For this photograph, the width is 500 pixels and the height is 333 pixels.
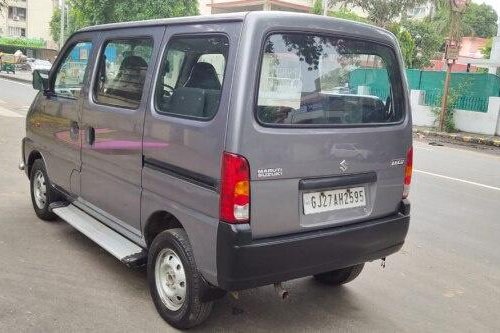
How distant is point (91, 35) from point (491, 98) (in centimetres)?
1473

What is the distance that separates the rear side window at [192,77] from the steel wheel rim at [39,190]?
2.36 meters

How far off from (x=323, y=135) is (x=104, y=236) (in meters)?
1.89

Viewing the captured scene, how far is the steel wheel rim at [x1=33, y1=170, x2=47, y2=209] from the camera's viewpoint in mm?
5176

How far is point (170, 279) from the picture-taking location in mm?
3359

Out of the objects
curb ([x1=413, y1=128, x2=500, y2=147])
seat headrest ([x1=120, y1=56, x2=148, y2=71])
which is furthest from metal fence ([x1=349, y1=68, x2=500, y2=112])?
seat headrest ([x1=120, y1=56, x2=148, y2=71])

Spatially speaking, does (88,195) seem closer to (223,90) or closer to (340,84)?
(223,90)

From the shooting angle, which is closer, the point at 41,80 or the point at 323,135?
the point at 323,135

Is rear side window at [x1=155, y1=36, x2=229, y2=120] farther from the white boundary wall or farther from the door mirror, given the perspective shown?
the white boundary wall

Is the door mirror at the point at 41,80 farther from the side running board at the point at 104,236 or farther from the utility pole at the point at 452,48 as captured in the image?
the utility pole at the point at 452,48

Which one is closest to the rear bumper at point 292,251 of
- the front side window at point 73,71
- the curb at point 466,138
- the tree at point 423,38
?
the front side window at point 73,71

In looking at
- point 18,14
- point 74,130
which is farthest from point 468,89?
point 18,14

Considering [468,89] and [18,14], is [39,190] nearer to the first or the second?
[468,89]

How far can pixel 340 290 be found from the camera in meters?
4.02

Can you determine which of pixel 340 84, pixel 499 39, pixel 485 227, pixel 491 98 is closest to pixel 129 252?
pixel 340 84
